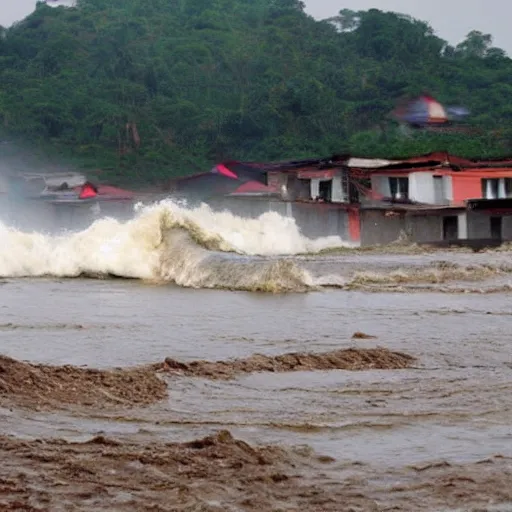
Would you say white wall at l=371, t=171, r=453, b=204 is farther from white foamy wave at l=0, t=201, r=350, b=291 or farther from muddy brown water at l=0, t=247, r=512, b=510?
muddy brown water at l=0, t=247, r=512, b=510

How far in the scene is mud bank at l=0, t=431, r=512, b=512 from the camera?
4.01 m

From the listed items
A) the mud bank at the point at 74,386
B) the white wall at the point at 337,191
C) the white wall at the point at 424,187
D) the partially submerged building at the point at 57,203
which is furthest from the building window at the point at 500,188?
the mud bank at the point at 74,386

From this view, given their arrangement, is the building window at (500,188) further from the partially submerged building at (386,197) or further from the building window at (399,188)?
the building window at (399,188)

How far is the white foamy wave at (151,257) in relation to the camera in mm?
17656

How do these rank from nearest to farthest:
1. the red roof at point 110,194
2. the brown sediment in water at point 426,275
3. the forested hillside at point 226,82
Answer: the brown sediment in water at point 426,275 → the red roof at point 110,194 → the forested hillside at point 226,82

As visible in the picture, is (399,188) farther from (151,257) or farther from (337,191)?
(151,257)

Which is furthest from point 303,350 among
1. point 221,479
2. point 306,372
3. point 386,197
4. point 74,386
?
point 386,197

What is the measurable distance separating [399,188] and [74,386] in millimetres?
37078

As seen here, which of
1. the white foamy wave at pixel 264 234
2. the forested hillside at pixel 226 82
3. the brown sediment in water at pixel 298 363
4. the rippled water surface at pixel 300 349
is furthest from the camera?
the forested hillside at pixel 226 82

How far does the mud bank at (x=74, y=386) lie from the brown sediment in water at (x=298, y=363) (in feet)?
1.51

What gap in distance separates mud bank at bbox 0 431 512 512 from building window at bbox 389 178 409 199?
38089 millimetres

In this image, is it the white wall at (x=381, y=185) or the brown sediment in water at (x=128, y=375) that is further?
the white wall at (x=381, y=185)

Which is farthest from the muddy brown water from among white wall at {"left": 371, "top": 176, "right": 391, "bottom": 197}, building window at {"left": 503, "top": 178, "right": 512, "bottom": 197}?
building window at {"left": 503, "top": 178, "right": 512, "bottom": 197}

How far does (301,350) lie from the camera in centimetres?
931
